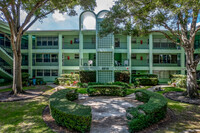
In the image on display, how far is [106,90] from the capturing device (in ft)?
38.8

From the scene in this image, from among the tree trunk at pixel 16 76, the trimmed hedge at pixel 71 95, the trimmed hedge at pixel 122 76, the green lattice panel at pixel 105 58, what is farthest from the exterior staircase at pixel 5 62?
the trimmed hedge at pixel 122 76

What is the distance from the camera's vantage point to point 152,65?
21156 mm

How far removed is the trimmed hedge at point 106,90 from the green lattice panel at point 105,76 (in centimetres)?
567

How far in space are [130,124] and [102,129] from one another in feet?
4.14

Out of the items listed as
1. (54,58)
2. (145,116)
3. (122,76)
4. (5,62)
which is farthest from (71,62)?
(145,116)

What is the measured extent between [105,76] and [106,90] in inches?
232

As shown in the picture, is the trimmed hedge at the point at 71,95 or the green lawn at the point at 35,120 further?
the trimmed hedge at the point at 71,95

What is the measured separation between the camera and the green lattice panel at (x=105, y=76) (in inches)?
692

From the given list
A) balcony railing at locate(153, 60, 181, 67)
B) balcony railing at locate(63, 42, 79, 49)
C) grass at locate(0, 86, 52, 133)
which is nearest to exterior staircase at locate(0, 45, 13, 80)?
balcony railing at locate(63, 42, 79, 49)

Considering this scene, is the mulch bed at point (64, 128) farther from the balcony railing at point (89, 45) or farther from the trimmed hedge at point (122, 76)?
the balcony railing at point (89, 45)

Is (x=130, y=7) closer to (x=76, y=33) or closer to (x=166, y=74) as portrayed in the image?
(x=76, y=33)

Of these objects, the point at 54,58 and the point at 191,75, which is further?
the point at 54,58

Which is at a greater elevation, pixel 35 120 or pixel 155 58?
pixel 155 58

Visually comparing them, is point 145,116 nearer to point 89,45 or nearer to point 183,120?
point 183,120
